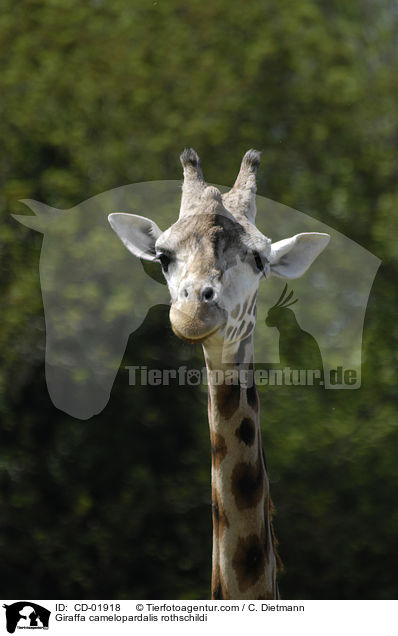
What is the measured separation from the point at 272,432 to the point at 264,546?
9.72 feet

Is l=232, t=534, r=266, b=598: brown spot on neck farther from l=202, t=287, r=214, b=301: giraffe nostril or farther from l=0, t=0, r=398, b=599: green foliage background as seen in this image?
l=0, t=0, r=398, b=599: green foliage background

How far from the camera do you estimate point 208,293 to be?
264 cm

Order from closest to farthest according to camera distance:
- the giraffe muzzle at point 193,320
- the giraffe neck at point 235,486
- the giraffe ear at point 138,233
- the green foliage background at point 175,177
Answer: the giraffe muzzle at point 193,320 → the giraffe neck at point 235,486 → the giraffe ear at point 138,233 → the green foliage background at point 175,177

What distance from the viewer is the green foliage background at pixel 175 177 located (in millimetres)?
5992

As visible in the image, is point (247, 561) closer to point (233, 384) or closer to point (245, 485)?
point (245, 485)

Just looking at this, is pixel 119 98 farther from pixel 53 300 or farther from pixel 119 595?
pixel 119 595

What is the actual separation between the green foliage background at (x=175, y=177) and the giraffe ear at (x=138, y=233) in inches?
101

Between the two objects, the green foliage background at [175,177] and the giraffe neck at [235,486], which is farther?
the green foliage background at [175,177]

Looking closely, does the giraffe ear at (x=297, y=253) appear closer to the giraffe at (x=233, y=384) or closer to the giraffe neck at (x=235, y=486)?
the giraffe at (x=233, y=384)

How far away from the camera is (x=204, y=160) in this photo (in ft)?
19.8

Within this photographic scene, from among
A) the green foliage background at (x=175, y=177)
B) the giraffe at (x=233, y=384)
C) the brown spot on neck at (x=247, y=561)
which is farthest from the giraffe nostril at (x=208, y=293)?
the green foliage background at (x=175, y=177)
